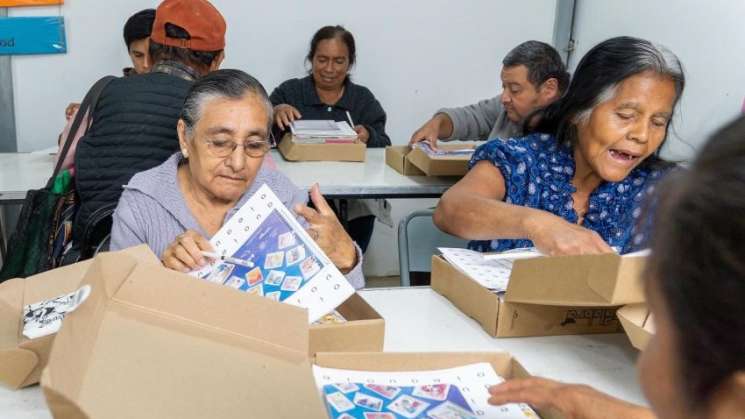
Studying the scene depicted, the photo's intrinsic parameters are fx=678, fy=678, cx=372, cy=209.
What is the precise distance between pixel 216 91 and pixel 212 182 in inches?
8.8

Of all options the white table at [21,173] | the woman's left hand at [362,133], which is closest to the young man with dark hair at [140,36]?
the white table at [21,173]

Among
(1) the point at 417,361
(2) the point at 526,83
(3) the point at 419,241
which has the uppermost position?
(2) the point at 526,83

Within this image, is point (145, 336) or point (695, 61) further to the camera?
point (695, 61)

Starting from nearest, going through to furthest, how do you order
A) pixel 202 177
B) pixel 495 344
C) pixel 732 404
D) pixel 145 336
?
pixel 732 404 < pixel 145 336 < pixel 495 344 < pixel 202 177

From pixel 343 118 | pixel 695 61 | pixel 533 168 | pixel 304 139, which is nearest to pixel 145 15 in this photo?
pixel 304 139

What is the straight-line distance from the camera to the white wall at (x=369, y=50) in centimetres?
355

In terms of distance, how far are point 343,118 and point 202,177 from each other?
2176mm

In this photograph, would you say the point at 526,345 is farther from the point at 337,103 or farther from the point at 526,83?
the point at 337,103

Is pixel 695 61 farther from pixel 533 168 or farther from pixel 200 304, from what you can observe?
pixel 200 304

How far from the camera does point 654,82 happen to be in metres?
1.67

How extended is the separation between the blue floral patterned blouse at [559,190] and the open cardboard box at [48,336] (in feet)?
2.41

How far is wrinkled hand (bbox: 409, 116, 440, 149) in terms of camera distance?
9.55 ft

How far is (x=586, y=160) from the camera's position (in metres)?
1.83

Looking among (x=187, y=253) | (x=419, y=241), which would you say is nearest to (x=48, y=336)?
(x=187, y=253)
